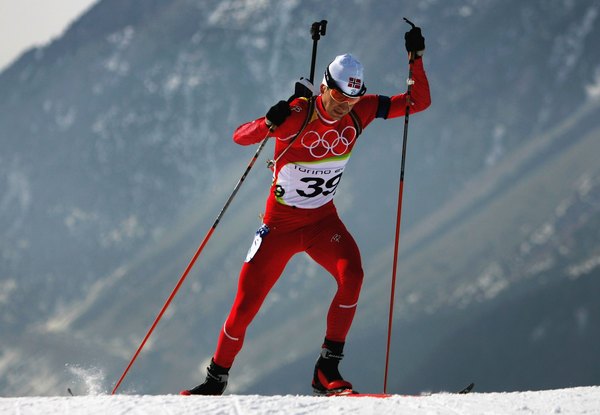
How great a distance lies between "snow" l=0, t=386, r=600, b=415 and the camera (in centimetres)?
573

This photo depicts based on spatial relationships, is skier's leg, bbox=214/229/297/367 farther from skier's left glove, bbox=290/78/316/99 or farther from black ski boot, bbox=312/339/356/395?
skier's left glove, bbox=290/78/316/99

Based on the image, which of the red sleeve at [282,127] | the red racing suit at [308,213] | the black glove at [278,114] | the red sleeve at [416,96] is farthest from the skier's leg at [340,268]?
the red sleeve at [416,96]

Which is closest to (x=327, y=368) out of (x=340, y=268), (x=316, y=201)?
(x=340, y=268)

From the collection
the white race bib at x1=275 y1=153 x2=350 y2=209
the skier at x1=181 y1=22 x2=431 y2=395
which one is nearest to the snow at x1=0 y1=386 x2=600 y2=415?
Answer: the skier at x1=181 y1=22 x2=431 y2=395

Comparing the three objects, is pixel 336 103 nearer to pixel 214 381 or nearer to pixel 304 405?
pixel 214 381

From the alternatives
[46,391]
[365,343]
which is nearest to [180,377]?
[46,391]

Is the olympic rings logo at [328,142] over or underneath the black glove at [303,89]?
underneath

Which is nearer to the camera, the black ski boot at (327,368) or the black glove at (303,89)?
the black ski boot at (327,368)

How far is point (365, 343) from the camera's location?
173375 mm

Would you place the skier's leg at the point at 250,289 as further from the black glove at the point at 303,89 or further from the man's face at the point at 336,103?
the black glove at the point at 303,89

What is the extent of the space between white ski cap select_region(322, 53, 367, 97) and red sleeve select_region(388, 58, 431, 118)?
82 cm

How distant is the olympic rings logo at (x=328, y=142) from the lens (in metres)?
8.23

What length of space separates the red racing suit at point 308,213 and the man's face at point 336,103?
0.31 ft

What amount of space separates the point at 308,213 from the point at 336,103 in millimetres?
1257
